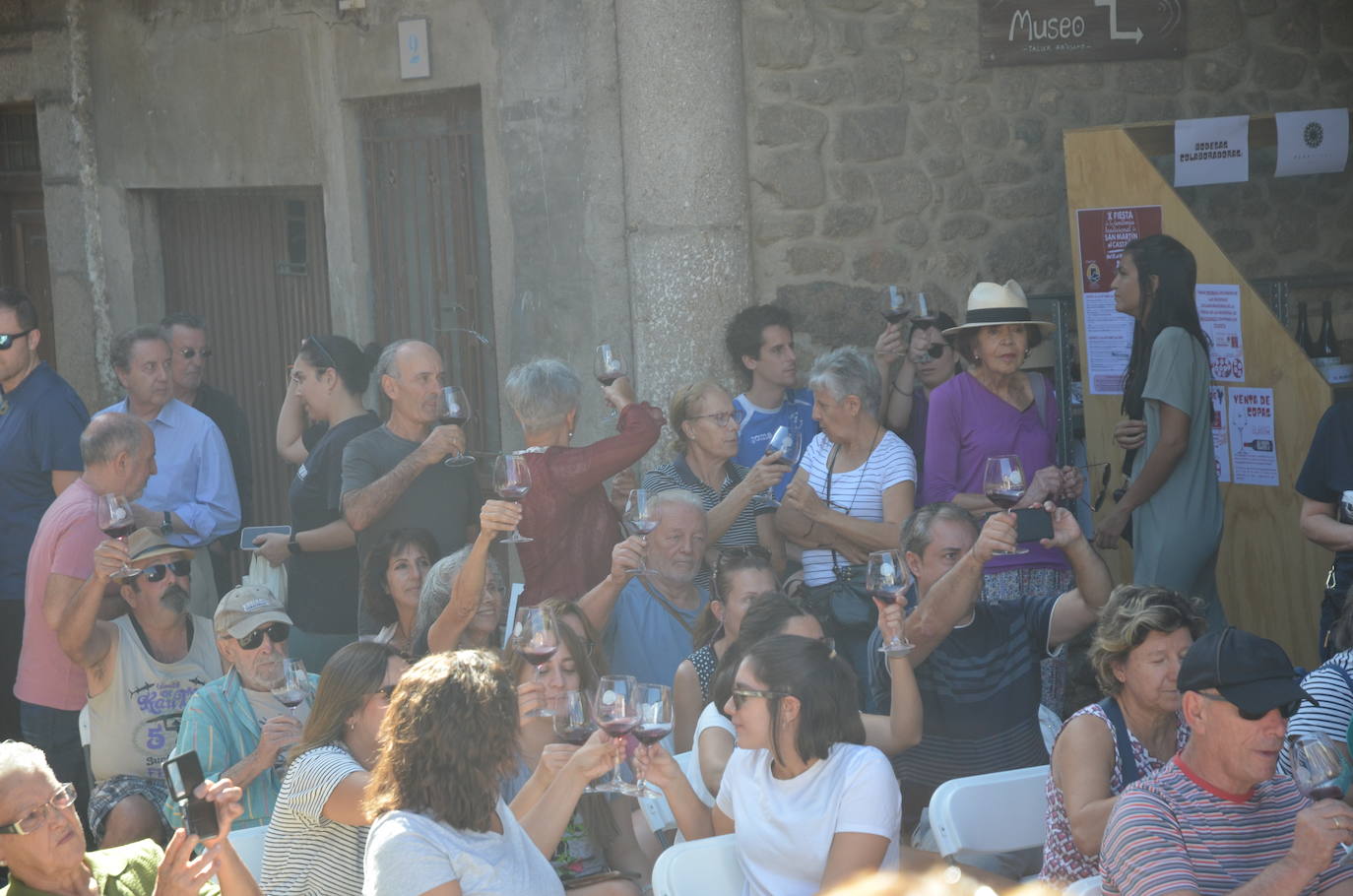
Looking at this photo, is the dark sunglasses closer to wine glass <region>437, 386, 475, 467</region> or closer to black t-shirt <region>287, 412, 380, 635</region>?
black t-shirt <region>287, 412, 380, 635</region>

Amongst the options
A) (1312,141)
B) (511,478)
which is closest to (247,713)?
(511,478)

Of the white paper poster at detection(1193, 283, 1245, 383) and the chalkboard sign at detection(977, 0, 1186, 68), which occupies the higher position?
the chalkboard sign at detection(977, 0, 1186, 68)

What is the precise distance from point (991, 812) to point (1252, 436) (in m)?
2.86

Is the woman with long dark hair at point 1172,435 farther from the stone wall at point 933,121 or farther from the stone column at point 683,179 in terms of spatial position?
the stone column at point 683,179

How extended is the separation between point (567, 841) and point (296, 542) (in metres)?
2.06

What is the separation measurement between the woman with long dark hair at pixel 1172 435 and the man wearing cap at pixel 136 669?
3.34 metres

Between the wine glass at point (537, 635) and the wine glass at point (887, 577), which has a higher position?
the wine glass at point (887, 577)

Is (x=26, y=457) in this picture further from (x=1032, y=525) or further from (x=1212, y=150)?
(x=1212, y=150)

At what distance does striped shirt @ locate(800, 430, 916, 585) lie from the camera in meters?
5.70

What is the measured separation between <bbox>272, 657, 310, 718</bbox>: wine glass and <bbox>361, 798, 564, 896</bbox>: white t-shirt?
114cm

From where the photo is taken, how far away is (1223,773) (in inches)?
135

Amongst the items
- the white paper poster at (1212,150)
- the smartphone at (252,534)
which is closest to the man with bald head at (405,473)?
the smartphone at (252,534)

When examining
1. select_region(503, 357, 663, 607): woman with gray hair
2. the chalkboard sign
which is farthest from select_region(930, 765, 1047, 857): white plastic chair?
the chalkboard sign

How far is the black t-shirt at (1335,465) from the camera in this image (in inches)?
202
